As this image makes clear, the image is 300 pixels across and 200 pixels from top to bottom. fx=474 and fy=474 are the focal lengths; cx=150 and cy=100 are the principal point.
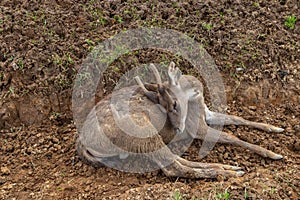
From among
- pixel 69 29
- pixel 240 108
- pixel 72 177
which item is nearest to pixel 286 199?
pixel 240 108

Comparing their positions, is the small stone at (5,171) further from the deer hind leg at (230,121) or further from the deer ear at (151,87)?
the deer hind leg at (230,121)

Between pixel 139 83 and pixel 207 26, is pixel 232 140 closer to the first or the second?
pixel 139 83

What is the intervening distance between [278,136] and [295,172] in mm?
790

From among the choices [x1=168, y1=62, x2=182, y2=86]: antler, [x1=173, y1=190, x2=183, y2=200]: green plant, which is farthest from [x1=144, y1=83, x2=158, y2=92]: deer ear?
[x1=173, y1=190, x2=183, y2=200]: green plant

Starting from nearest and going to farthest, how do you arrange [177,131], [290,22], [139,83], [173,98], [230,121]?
[173,98]
[177,131]
[139,83]
[230,121]
[290,22]

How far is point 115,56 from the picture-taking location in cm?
575

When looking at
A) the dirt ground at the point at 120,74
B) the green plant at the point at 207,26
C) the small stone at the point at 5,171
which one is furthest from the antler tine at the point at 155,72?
the small stone at the point at 5,171

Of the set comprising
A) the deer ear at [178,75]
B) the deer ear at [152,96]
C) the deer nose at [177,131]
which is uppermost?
the deer ear at [178,75]

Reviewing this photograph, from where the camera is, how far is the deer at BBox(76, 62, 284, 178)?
4.84 m

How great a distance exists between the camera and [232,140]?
529 cm

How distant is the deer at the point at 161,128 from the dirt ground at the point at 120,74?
0.37 ft

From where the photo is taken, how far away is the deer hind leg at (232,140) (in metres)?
5.10

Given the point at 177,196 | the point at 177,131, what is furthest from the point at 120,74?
the point at 177,196

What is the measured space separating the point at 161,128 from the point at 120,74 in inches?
36.7
